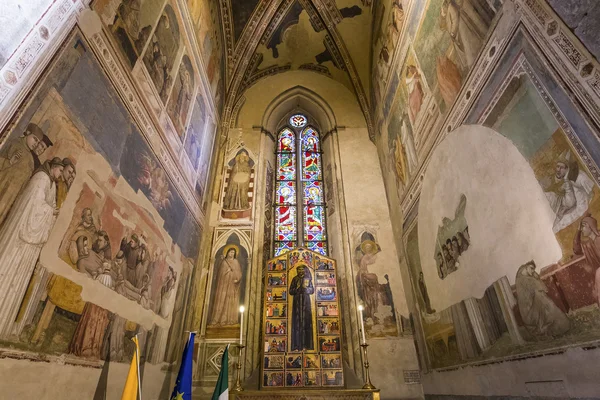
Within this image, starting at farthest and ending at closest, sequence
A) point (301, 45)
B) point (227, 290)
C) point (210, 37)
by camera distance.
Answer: point (301, 45)
point (210, 37)
point (227, 290)

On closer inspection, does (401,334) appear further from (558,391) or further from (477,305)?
(558,391)

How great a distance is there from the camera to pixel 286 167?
1023 centimetres

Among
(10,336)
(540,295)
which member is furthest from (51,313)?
(540,295)

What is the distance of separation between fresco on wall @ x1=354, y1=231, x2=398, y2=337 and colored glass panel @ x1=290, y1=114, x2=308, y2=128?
15.0 ft

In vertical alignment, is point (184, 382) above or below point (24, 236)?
below

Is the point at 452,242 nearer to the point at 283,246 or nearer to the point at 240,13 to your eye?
the point at 283,246

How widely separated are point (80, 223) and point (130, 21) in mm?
3028

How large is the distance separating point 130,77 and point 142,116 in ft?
1.79

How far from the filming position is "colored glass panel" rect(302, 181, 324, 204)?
952cm

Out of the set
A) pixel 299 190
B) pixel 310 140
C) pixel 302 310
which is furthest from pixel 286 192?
pixel 302 310

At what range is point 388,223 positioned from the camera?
335 inches

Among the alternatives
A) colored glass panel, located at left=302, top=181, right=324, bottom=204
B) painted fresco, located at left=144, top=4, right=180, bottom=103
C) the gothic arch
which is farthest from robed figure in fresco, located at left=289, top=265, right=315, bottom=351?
the gothic arch

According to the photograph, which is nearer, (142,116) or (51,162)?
(51,162)

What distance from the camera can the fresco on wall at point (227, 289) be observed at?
7.12 m
